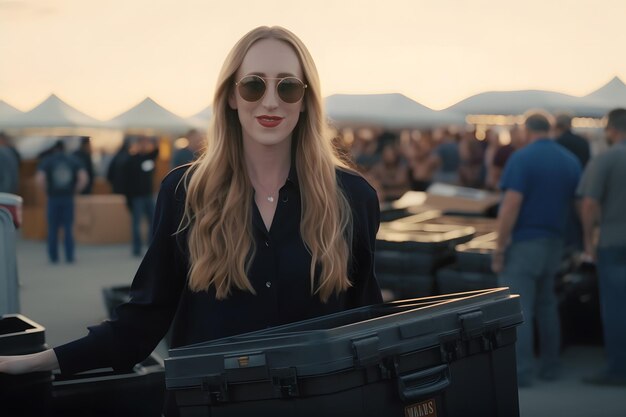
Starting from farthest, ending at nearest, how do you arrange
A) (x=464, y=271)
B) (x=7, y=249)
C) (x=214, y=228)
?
(x=464, y=271) < (x=7, y=249) < (x=214, y=228)

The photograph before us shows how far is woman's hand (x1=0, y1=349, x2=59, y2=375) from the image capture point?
2295 millimetres

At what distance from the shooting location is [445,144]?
62.0 ft

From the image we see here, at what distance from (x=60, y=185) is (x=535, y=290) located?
29.7 ft

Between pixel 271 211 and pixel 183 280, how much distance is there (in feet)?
0.98

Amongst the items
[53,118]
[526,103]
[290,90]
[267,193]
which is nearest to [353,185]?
[267,193]

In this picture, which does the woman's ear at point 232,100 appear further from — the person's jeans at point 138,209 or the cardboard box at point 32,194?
the cardboard box at point 32,194

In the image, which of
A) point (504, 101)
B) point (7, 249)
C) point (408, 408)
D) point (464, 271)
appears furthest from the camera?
point (504, 101)

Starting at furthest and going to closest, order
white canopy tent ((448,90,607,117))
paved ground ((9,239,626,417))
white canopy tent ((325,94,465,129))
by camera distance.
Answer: white canopy tent ((325,94,465,129)) → white canopy tent ((448,90,607,117)) → paved ground ((9,239,626,417))

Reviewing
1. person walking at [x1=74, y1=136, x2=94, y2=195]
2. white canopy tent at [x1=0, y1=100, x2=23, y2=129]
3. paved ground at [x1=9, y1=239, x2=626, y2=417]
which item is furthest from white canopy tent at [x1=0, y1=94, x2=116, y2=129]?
paved ground at [x1=9, y1=239, x2=626, y2=417]

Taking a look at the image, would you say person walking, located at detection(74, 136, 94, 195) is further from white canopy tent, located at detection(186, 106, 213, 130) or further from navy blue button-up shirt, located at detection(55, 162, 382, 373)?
navy blue button-up shirt, located at detection(55, 162, 382, 373)

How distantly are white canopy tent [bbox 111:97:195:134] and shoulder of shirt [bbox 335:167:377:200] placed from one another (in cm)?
2143

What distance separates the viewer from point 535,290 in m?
6.66

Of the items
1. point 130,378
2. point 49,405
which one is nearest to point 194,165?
point 49,405

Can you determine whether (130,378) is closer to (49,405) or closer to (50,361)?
(49,405)
